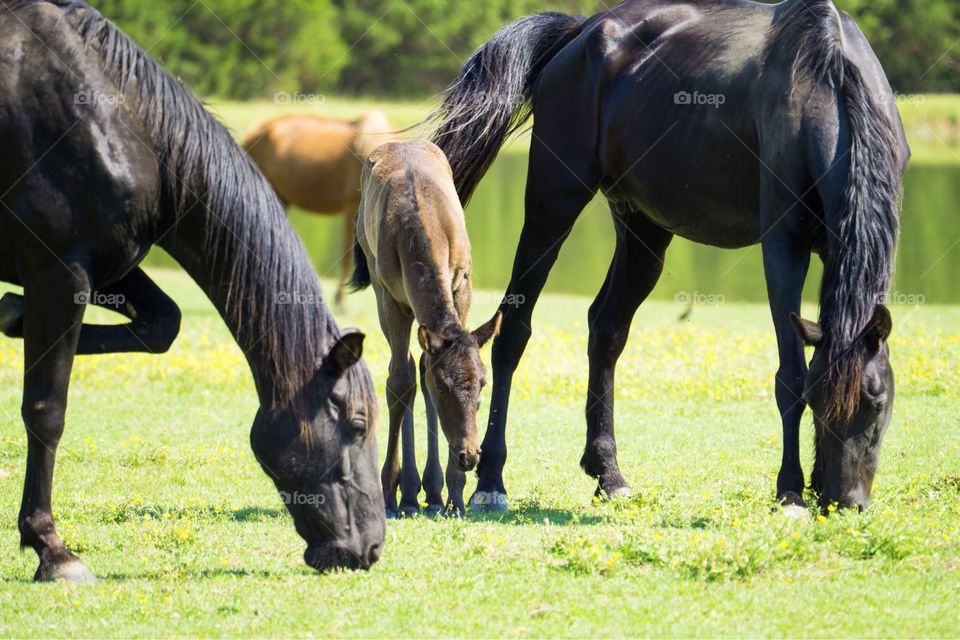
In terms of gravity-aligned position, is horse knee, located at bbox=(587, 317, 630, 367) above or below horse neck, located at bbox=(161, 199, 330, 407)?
below

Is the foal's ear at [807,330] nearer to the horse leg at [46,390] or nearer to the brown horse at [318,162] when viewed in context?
the horse leg at [46,390]

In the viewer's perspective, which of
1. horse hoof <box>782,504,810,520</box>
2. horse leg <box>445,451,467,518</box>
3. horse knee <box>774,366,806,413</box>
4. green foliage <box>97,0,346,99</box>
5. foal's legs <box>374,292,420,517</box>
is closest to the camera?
horse hoof <box>782,504,810,520</box>

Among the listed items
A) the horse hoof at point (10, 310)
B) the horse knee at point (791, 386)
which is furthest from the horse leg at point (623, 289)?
the horse hoof at point (10, 310)

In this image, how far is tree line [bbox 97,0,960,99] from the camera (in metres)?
54.1

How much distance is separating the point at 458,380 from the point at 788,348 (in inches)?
63.6

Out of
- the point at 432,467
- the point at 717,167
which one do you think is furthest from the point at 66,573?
the point at 717,167

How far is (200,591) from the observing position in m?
5.18

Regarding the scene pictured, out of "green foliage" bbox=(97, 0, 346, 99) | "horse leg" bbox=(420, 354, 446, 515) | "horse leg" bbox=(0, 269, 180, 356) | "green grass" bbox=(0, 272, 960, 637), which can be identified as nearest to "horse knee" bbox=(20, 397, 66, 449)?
"horse leg" bbox=(0, 269, 180, 356)

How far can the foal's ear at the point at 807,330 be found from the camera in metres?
5.66

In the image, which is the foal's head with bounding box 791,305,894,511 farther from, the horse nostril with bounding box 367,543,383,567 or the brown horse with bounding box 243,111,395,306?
the brown horse with bounding box 243,111,395,306

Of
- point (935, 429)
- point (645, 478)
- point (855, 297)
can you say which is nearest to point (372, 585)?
point (855, 297)

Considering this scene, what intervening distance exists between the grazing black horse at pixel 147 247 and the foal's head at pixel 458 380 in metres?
0.99

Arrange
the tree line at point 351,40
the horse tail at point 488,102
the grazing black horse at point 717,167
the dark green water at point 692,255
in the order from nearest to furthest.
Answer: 1. the grazing black horse at point 717,167
2. the horse tail at point 488,102
3. the dark green water at point 692,255
4. the tree line at point 351,40

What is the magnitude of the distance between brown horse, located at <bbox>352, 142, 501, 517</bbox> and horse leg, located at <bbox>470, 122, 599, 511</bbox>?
0.59 m
